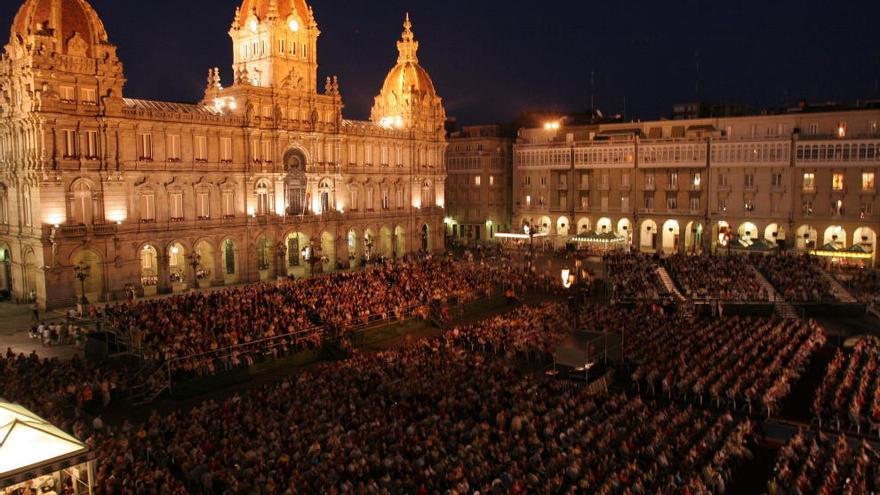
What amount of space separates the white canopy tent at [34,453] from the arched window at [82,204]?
31.0 meters

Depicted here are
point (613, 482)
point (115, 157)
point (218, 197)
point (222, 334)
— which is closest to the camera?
point (613, 482)

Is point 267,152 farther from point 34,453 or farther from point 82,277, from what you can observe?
point 34,453

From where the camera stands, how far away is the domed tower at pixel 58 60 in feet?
141

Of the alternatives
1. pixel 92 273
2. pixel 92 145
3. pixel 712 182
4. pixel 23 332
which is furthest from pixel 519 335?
pixel 712 182

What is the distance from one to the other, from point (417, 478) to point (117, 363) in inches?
770

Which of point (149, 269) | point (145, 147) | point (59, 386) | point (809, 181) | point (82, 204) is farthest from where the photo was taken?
point (809, 181)

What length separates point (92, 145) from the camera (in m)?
45.5

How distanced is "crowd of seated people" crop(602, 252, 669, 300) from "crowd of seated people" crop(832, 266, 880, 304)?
12.7m

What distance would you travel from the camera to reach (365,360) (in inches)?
1201

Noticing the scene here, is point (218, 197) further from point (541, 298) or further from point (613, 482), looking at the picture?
point (613, 482)

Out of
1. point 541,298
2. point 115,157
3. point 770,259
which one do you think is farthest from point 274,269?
point 770,259

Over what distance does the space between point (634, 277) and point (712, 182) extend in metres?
23.5

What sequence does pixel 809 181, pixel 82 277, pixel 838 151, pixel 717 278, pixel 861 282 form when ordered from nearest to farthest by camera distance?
pixel 82 277, pixel 717 278, pixel 861 282, pixel 838 151, pixel 809 181

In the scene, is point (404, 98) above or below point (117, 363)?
above
